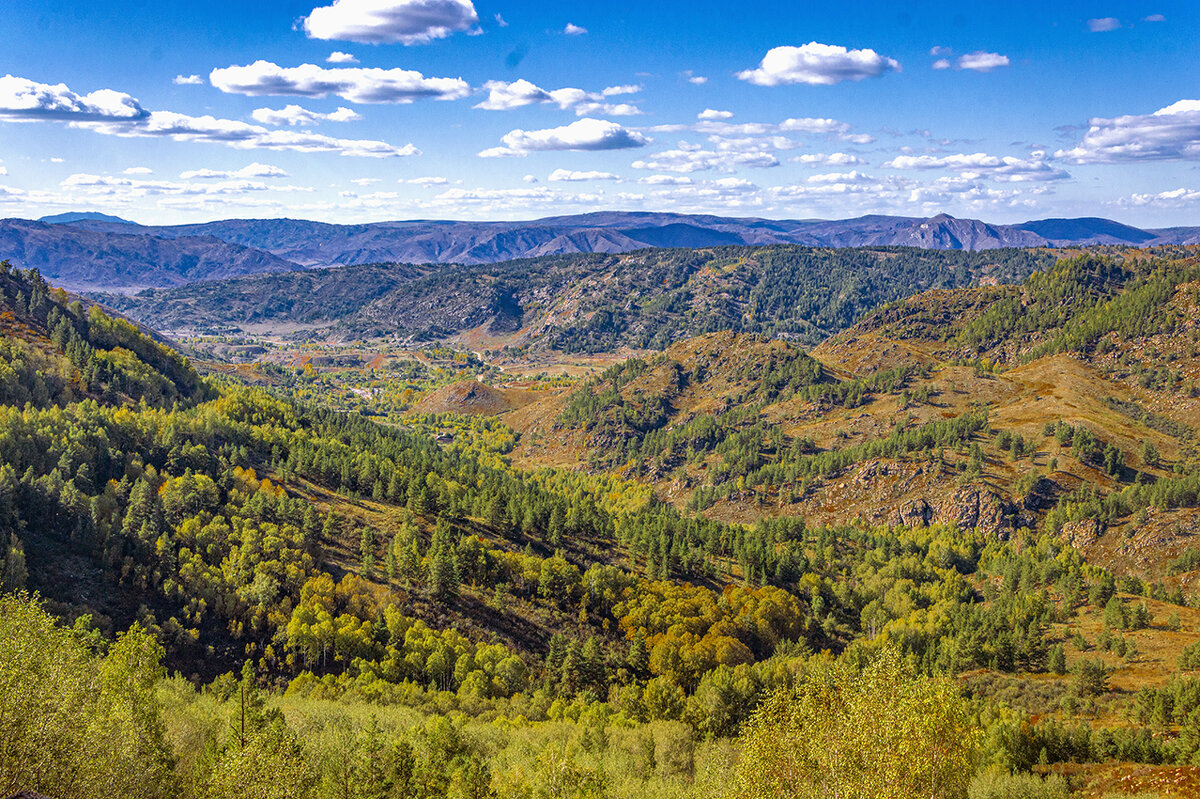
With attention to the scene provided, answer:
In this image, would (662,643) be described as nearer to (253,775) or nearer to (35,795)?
(253,775)

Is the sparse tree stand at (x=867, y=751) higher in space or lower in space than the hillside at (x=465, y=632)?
higher

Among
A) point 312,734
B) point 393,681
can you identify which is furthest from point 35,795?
point 393,681

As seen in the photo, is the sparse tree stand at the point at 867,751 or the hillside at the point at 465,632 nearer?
the sparse tree stand at the point at 867,751

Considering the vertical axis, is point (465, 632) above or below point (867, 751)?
below

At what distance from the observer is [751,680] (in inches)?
4525

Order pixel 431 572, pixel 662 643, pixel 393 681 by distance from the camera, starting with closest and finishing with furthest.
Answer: pixel 393 681 → pixel 662 643 → pixel 431 572

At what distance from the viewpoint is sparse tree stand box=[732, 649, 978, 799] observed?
142 feet

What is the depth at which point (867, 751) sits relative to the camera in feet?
145

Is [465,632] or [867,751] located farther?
[465,632]

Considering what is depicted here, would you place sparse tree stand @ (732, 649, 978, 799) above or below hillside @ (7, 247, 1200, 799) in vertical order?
above

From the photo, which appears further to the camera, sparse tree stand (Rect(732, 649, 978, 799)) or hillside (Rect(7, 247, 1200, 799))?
hillside (Rect(7, 247, 1200, 799))

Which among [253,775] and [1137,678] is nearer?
[253,775]

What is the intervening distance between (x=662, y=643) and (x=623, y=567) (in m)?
49.4

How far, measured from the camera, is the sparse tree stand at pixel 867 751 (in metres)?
43.3
